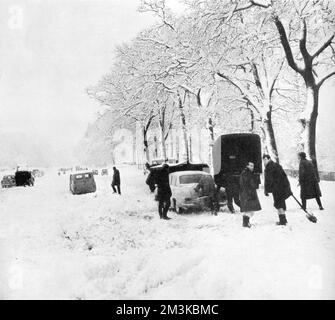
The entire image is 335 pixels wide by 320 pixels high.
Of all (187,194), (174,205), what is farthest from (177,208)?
(187,194)

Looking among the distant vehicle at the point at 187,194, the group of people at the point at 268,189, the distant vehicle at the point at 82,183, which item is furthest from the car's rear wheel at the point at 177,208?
the distant vehicle at the point at 82,183

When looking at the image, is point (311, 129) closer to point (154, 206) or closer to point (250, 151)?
point (250, 151)

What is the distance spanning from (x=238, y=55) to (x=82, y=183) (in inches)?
552

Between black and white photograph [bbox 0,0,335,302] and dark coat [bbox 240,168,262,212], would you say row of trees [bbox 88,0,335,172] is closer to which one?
black and white photograph [bbox 0,0,335,302]

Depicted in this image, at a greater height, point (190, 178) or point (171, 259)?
point (190, 178)

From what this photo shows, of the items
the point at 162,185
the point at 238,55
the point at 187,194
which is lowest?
the point at 187,194

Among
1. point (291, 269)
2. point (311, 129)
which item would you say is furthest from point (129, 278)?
point (311, 129)

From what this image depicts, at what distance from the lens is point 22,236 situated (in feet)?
32.2

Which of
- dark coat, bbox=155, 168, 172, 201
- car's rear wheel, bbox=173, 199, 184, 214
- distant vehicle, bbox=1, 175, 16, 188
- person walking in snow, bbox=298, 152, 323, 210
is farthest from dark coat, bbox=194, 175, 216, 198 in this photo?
distant vehicle, bbox=1, 175, 16, 188

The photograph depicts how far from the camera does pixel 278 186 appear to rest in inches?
384

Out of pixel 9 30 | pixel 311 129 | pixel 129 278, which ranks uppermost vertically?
pixel 9 30

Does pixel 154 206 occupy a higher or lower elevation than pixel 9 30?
lower

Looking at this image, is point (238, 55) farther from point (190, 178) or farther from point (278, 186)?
point (278, 186)

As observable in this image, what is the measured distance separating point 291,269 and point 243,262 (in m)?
0.89
